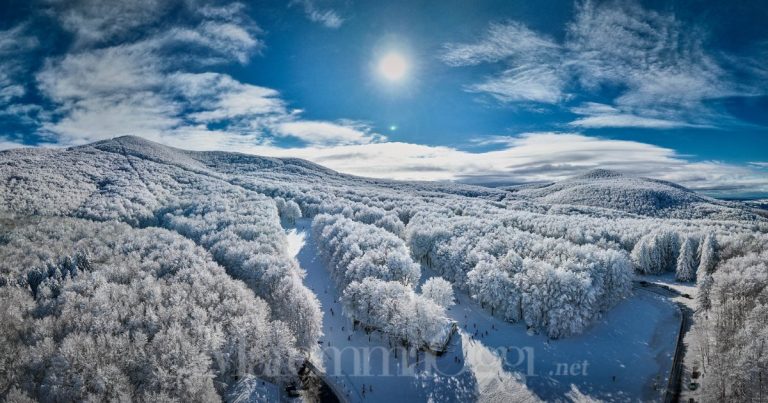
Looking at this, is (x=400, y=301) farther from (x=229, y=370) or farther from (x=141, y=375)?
(x=141, y=375)

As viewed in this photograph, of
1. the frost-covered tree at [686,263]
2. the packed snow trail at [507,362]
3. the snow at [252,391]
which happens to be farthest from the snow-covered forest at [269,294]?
the packed snow trail at [507,362]

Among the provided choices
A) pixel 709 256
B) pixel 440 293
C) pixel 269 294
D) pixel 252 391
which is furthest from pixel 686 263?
pixel 252 391

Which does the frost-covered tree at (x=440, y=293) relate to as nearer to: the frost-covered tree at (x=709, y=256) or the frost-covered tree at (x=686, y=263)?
the frost-covered tree at (x=709, y=256)

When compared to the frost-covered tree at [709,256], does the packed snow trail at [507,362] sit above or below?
below

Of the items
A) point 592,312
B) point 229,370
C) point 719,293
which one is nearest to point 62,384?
point 229,370

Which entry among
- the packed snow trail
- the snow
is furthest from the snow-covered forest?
the packed snow trail

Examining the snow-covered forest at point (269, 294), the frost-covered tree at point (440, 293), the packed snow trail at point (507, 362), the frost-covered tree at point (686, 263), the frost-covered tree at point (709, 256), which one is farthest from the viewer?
the frost-covered tree at point (686, 263)

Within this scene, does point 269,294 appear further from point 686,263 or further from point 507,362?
point 686,263

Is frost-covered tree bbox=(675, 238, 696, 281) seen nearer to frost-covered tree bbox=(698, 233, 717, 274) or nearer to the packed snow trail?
frost-covered tree bbox=(698, 233, 717, 274)
